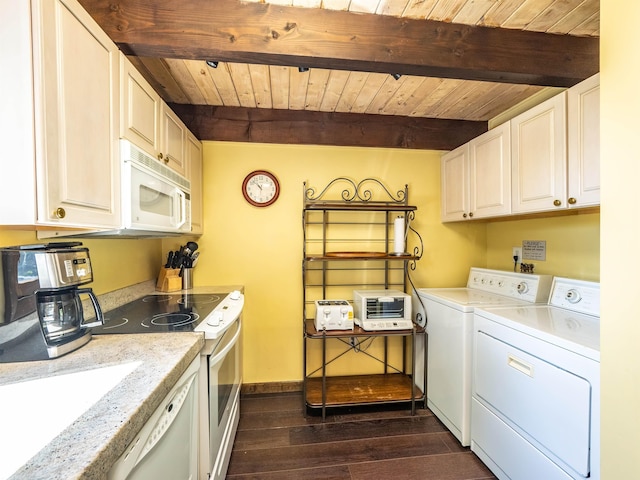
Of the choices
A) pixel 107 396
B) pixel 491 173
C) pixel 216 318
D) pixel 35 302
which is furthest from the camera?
pixel 491 173

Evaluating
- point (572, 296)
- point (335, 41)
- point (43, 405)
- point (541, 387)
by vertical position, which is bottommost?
point (541, 387)

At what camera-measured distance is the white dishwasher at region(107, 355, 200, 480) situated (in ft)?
2.26

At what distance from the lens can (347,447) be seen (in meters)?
1.75

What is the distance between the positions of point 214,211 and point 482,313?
6.96 feet

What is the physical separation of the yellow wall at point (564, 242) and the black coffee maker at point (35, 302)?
265 cm

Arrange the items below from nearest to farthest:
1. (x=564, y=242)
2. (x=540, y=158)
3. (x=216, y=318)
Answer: (x=216, y=318) < (x=540, y=158) < (x=564, y=242)

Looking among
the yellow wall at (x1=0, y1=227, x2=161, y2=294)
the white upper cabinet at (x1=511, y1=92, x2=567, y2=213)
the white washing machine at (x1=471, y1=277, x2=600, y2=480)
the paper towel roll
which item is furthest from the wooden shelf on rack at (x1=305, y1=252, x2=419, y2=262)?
the yellow wall at (x1=0, y1=227, x2=161, y2=294)

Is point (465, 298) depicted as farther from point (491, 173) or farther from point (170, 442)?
point (170, 442)

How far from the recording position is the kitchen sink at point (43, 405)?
2.15 feet

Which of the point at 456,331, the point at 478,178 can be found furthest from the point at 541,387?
the point at 478,178

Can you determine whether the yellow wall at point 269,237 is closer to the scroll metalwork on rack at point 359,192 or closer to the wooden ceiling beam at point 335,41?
the scroll metalwork on rack at point 359,192

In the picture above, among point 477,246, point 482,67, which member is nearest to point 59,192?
point 482,67

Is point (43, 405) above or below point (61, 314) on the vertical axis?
below

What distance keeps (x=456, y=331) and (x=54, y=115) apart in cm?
221
